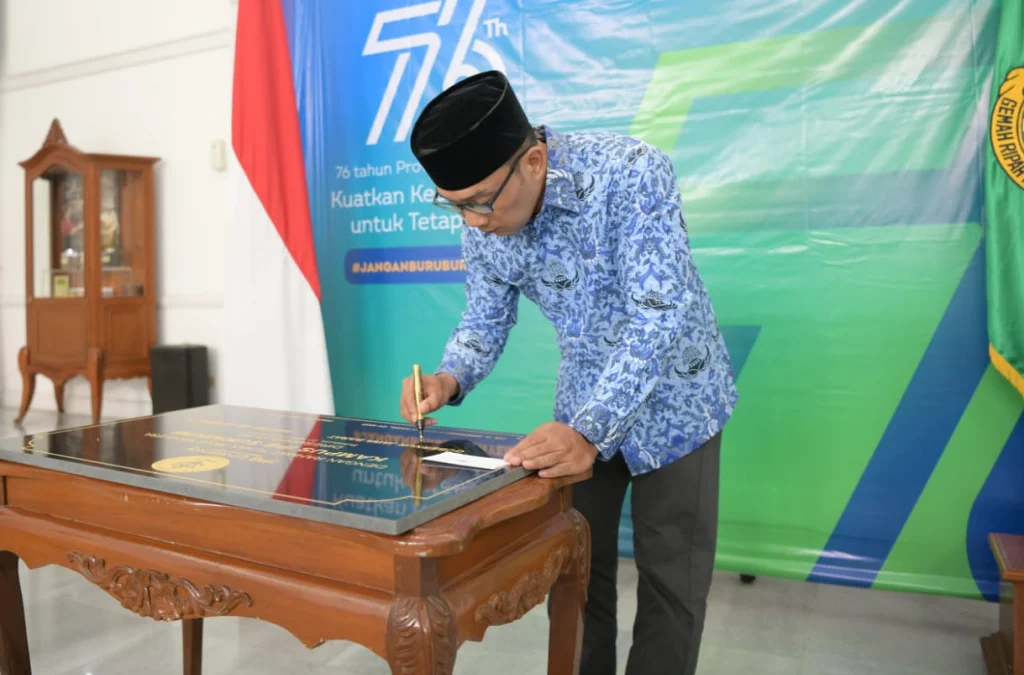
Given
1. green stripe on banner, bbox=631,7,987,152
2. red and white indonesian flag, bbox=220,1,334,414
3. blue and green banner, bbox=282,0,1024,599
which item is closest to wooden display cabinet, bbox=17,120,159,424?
red and white indonesian flag, bbox=220,1,334,414

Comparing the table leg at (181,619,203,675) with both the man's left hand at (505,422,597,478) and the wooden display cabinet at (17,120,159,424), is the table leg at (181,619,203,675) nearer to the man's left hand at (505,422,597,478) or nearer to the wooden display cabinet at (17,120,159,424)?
the man's left hand at (505,422,597,478)

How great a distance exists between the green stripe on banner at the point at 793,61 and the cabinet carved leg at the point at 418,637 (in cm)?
209

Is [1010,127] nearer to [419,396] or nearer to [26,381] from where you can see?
[419,396]

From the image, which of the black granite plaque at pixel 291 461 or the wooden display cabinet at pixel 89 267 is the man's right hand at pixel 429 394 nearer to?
the black granite plaque at pixel 291 461

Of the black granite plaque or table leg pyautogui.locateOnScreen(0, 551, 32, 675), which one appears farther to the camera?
table leg pyautogui.locateOnScreen(0, 551, 32, 675)

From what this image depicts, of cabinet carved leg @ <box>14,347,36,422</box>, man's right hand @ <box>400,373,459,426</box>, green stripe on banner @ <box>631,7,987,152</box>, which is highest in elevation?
green stripe on banner @ <box>631,7,987,152</box>

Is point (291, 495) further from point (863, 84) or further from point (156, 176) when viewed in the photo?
→ point (156, 176)

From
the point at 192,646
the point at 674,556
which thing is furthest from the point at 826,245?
the point at 192,646

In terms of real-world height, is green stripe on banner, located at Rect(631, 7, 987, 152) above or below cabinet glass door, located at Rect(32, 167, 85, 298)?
above

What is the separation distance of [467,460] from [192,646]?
1033 mm

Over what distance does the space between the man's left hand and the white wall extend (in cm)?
392

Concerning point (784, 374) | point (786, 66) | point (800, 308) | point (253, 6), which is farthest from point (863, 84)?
point (253, 6)

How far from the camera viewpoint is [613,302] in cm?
142

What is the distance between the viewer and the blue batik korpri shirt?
125 cm
